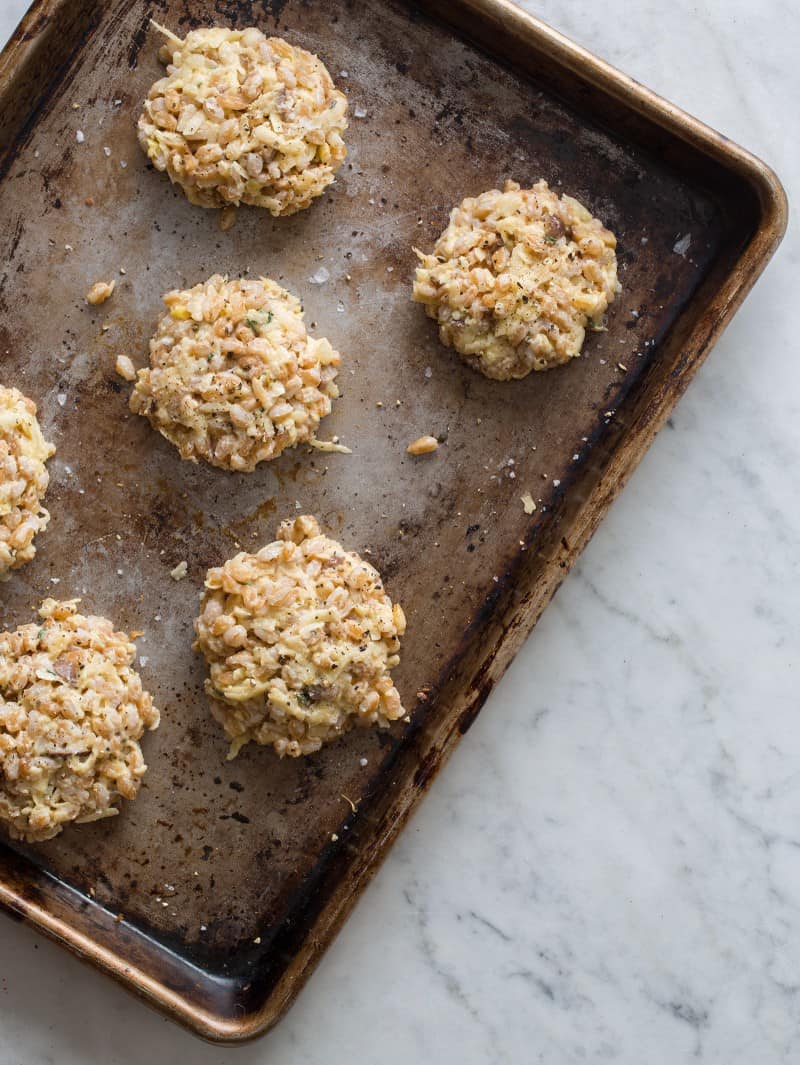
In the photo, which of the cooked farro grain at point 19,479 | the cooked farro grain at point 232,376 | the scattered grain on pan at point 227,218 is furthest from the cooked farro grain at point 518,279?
the cooked farro grain at point 19,479

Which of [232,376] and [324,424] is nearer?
[232,376]

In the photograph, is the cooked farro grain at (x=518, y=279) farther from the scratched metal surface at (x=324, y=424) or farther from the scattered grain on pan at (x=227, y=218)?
the scattered grain on pan at (x=227, y=218)

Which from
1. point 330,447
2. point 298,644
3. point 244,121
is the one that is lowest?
point 298,644

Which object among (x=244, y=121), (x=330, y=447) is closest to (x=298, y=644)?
(x=330, y=447)

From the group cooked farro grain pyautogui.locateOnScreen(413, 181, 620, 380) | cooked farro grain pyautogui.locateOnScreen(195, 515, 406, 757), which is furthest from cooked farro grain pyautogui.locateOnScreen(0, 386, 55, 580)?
cooked farro grain pyautogui.locateOnScreen(413, 181, 620, 380)

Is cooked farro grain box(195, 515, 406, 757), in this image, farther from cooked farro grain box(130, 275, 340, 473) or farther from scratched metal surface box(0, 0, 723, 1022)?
cooked farro grain box(130, 275, 340, 473)

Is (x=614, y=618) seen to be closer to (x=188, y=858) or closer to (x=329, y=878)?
(x=329, y=878)

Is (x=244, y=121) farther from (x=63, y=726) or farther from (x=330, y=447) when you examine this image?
(x=63, y=726)
